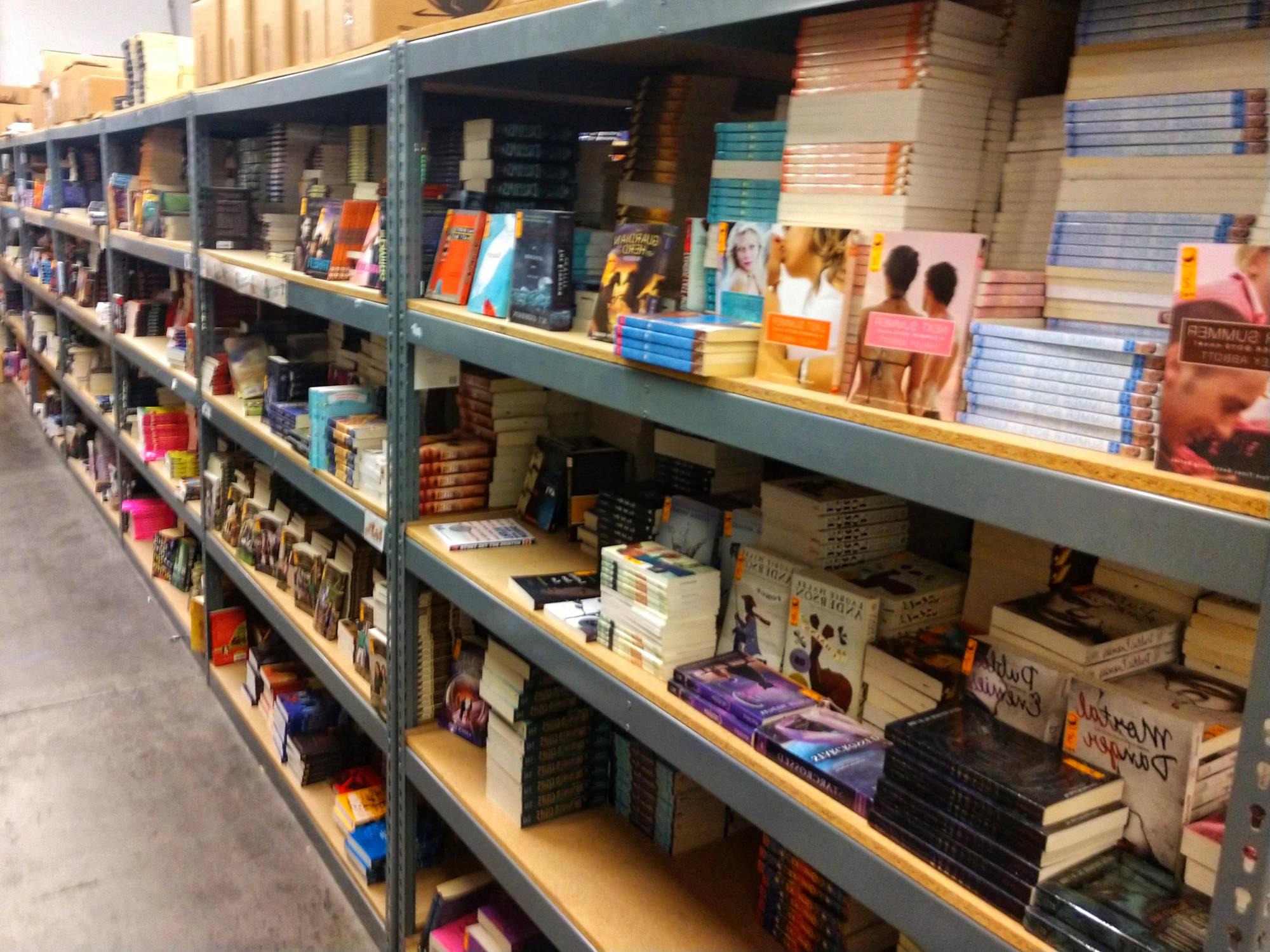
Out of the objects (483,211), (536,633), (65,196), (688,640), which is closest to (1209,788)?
(688,640)

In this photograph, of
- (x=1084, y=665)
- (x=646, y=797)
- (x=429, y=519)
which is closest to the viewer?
(x=1084, y=665)

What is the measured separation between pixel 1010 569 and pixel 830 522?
28cm

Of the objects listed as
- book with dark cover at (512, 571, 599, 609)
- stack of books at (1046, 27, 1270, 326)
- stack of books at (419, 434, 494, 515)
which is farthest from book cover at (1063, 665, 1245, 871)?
stack of books at (419, 434, 494, 515)

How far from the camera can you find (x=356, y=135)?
3090 mm

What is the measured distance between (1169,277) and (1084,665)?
1.52 feet

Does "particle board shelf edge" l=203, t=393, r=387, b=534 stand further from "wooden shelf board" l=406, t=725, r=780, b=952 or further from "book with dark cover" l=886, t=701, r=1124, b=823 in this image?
"book with dark cover" l=886, t=701, r=1124, b=823

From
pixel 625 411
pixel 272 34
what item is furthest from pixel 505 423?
pixel 272 34

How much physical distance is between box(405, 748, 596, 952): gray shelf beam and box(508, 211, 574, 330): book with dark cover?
39.8 inches

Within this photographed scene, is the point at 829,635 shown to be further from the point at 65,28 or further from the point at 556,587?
the point at 65,28

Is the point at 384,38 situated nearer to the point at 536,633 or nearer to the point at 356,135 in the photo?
the point at 356,135

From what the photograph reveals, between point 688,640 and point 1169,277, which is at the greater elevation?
point 1169,277

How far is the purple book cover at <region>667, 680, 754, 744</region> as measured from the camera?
4.59ft

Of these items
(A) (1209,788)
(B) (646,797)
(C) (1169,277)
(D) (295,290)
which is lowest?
(B) (646,797)

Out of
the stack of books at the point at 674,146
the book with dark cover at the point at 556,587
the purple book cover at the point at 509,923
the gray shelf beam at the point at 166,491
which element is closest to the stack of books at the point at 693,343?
the stack of books at the point at 674,146
